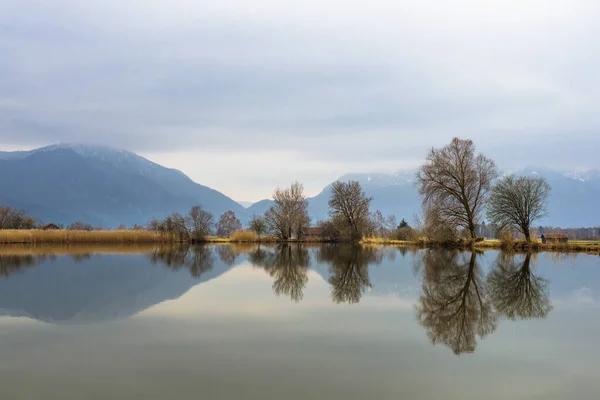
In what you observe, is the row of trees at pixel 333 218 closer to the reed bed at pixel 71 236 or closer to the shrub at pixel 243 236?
the shrub at pixel 243 236

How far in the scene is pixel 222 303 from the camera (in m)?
12.0

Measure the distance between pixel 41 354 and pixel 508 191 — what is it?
38284mm

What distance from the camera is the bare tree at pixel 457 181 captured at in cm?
4084

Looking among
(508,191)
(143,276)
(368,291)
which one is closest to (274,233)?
(508,191)

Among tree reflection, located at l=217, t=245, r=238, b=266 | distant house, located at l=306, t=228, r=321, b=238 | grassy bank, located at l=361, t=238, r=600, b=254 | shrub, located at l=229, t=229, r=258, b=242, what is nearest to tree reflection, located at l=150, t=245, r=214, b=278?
tree reflection, located at l=217, t=245, r=238, b=266

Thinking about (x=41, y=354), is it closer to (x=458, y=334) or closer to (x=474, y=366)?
(x=474, y=366)

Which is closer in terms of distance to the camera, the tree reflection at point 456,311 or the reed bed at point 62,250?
the tree reflection at point 456,311

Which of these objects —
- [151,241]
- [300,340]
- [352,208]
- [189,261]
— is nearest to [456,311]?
[300,340]

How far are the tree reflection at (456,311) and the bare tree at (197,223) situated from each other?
47.7 metres

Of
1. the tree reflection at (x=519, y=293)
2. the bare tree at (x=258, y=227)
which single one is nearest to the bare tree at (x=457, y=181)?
the tree reflection at (x=519, y=293)

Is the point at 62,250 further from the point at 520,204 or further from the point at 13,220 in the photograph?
the point at 13,220

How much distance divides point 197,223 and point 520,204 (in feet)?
128

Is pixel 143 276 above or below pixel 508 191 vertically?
below

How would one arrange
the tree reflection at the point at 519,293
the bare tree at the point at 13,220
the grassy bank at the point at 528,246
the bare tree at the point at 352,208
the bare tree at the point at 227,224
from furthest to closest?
1. the bare tree at the point at 227,224
2. the bare tree at the point at 13,220
3. the bare tree at the point at 352,208
4. the grassy bank at the point at 528,246
5. the tree reflection at the point at 519,293
